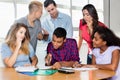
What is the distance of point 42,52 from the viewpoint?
4160 mm

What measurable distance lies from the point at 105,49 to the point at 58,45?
561 mm

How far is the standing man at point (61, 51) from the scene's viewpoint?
296 cm

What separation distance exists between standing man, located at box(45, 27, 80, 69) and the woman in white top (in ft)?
0.97

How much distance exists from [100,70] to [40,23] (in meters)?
1.39

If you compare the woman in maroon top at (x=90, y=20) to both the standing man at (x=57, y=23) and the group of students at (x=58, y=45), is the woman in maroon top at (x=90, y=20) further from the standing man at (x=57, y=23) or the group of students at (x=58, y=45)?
the standing man at (x=57, y=23)

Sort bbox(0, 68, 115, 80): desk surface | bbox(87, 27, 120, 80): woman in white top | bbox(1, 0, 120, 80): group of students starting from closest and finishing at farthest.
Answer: bbox(0, 68, 115, 80): desk surface < bbox(87, 27, 120, 80): woman in white top < bbox(1, 0, 120, 80): group of students

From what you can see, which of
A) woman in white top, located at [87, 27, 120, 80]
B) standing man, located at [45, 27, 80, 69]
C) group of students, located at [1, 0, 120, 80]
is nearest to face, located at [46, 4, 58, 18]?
group of students, located at [1, 0, 120, 80]

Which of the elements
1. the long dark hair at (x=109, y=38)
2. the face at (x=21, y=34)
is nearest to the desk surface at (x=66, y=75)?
the long dark hair at (x=109, y=38)

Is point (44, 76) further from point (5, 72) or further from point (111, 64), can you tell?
point (111, 64)

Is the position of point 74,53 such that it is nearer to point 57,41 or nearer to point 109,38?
point 57,41

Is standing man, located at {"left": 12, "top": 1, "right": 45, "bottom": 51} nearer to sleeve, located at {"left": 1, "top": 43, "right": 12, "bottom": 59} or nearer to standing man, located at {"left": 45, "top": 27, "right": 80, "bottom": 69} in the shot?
standing man, located at {"left": 45, "top": 27, "right": 80, "bottom": 69}

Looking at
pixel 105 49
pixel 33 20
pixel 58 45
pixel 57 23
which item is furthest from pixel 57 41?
pixel 57 23

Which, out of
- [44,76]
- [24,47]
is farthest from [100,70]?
[24,47]

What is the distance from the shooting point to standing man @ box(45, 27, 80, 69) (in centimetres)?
296
